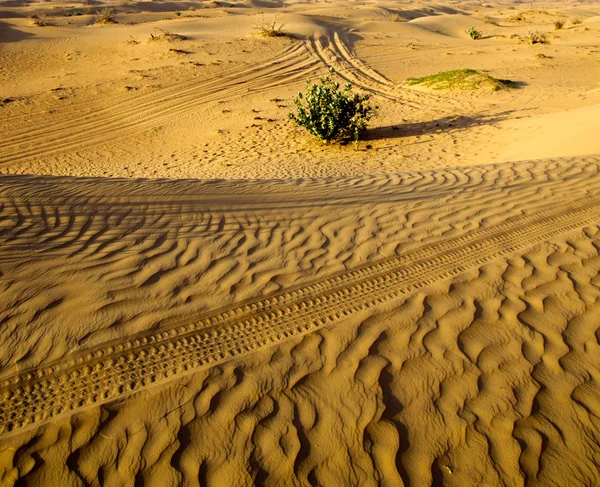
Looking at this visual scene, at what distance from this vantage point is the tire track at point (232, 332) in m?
2.64

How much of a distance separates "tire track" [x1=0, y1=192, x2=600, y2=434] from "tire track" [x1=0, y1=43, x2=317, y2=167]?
8.64 meters

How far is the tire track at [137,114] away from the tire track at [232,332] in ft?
28.3

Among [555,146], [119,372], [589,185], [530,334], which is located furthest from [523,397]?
[555,146]

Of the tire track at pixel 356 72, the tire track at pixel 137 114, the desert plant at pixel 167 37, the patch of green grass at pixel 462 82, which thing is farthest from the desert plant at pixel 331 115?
the desert plant at pixel 167 37

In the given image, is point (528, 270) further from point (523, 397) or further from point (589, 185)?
point (589, 185)

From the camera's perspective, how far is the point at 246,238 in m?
4.44

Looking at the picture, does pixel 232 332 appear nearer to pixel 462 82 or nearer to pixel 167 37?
pixel 462 82

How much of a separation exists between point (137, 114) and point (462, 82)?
1034 cm

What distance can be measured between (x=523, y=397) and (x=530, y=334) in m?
0.67

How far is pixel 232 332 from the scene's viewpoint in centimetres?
321

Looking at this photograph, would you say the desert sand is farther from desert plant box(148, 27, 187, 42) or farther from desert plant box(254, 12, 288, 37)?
desert plant box(148, 27, 187, 42)

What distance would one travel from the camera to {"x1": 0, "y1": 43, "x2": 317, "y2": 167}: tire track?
1041 cm

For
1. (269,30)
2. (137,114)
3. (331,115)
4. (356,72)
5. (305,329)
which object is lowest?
(356,72)

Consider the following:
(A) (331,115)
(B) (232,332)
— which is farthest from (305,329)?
(A) (331,115)
